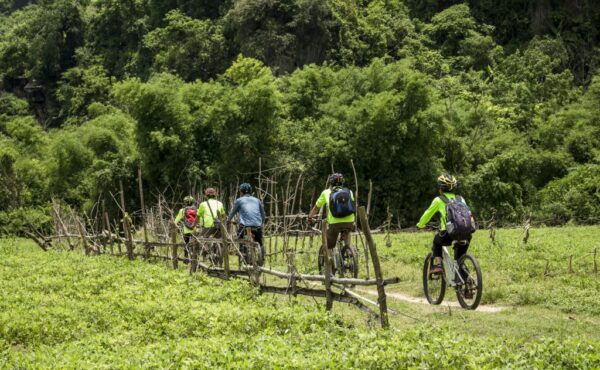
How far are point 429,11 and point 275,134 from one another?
2113cm

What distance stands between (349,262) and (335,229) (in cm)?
52

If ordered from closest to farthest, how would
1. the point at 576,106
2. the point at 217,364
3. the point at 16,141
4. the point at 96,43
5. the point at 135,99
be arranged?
the point at 217,364 < the point at 135,99 < the point at 576,106 < the point at 16,141 < the point at 96,43

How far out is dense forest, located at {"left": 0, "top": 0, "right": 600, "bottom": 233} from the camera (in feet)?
85.6

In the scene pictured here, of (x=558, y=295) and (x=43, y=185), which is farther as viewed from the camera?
(x=43, y=185)

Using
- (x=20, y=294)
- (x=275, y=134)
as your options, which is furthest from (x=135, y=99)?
(x=20, y=294)

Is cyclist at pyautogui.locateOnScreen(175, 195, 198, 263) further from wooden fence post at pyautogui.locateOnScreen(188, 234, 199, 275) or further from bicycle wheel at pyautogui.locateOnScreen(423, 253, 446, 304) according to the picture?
bicycle wheel at pyautogui.locateOnScreen(423, 253, 446, 304)

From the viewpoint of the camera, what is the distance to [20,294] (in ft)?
36.6

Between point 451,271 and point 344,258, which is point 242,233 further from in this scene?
point 451,271

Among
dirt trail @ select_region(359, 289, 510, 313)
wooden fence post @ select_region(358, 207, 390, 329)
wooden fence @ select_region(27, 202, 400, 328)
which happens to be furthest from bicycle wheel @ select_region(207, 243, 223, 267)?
wooden fence post @ select_region(358, 207, 390, 329)

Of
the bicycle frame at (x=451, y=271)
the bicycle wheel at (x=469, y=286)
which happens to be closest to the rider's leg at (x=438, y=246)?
the bicycle frame at (x=451, y=271)

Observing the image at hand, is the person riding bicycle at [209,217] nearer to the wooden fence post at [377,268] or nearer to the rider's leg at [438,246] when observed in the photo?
the rider's leg at [438,246]

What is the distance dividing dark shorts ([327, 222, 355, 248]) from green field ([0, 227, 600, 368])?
0.89 meters

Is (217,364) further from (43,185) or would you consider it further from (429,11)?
(429,11)

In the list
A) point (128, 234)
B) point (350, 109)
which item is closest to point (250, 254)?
point (128, 234)
